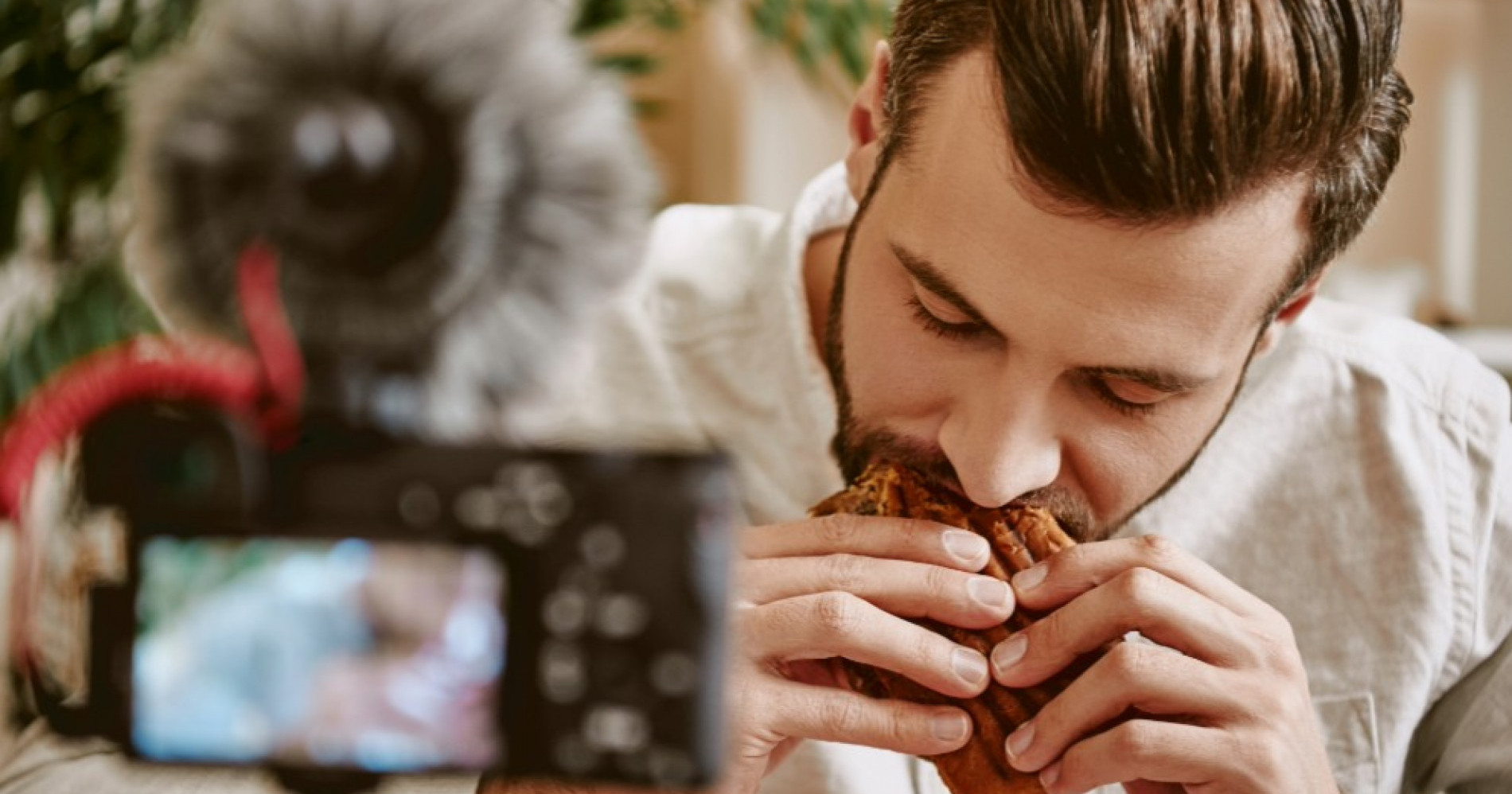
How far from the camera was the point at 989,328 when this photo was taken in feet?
1.42

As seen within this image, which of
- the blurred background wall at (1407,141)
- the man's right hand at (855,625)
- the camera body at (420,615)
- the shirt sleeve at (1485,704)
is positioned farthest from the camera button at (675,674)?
the shirt sleeve at (1485,704)

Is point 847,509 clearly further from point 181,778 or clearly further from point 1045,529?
point 181,778

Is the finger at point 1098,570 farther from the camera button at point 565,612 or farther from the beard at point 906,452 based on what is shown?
the camera button at point 565,612

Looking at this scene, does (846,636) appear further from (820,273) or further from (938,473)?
(820,273)

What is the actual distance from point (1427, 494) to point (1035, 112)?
0.31m

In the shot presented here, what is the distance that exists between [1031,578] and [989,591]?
15mm

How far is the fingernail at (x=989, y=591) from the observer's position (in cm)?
41

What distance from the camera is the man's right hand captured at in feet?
1.31

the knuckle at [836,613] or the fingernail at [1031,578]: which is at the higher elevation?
the knuckle at [836,613]

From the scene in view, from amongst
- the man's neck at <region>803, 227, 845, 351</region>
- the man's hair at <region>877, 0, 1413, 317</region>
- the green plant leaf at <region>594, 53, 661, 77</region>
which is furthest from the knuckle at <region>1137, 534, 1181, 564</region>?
the green plant leaf at <region>594, 53, 661, 77</region>

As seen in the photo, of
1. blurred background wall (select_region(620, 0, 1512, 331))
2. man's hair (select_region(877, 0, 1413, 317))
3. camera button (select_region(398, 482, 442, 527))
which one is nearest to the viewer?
camera button (select_region(398, 482, 442, 527))

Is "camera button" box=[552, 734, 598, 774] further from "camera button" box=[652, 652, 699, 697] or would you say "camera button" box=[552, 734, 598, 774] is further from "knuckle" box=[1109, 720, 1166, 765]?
"knuckle" box=[1109, 720, 1166, 765]

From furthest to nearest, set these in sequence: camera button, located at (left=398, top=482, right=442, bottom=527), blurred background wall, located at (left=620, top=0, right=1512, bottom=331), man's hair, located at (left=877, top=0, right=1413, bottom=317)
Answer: blurred background wall, located at (left=620, top=0, right=1512, bottom=331) < man's hair, located at (left=877, top=0, right=1413, bottom=317) < camera button, located at (left=398, top=482, right=442, bottom=527)

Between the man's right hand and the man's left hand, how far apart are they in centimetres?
2
